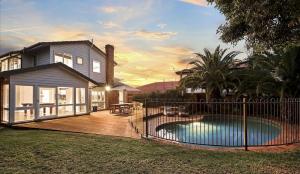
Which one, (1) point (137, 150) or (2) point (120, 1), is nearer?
(1) point (137, 150)

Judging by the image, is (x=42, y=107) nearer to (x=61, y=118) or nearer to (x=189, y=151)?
(x=61, y=118)

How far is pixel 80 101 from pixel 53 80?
3587mm

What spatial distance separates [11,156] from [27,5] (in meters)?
10.1

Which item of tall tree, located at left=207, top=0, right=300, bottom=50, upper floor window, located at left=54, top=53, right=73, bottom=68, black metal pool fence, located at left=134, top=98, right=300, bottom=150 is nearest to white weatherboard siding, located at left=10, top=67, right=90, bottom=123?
upper floor window, located at left=54, top=53, right=73, bottom=68

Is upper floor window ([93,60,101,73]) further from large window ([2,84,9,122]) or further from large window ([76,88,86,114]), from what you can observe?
large window ([2,84,9,122])

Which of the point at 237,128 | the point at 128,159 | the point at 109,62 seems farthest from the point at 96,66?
the point at 128,159

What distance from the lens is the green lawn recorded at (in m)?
6.32

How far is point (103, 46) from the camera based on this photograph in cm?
3088

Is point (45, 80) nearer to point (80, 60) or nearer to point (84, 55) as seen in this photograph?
point (80, 60)

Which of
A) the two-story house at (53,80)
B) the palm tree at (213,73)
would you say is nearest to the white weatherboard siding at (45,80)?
the two-story house at (53,80)

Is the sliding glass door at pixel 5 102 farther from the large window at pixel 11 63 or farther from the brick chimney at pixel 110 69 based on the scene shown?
the brick chimney at pixel 110 69

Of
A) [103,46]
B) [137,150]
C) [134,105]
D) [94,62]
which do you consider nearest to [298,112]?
[137,150]

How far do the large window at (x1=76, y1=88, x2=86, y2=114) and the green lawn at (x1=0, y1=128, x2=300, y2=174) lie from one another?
11555 millimetres

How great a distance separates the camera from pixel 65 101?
20172mm
